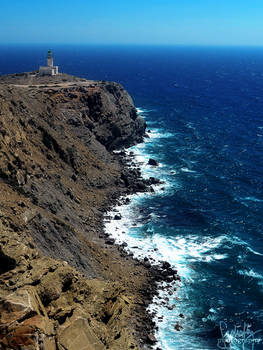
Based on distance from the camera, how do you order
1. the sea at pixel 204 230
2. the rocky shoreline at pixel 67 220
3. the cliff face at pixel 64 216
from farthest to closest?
the sea at pixel 204 230 < the rocky shoreline at pixel 67 220 < the cliff face at pixel 64 216

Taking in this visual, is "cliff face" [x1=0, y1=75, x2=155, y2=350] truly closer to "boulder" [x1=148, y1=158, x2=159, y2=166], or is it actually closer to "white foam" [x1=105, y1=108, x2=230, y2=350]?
"white foam" [x1=105, y1=108, x2=230, y2=350]

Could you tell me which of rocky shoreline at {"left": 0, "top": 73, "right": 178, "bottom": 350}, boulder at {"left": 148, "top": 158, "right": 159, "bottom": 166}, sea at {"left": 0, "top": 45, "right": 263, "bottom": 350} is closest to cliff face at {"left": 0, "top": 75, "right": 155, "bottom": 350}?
rocky shoreline at {"left": 0, "top": 73, "right": 178, "bottom": 350}

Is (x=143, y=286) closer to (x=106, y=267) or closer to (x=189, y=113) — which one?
(x=106, y=267)

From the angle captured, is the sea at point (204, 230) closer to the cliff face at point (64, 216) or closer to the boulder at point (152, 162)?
the boulder at point (152, 162)

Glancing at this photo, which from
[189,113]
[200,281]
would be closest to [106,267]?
[200,281]

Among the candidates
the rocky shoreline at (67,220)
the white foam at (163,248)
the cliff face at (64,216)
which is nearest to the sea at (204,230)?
the white foam at (163,248)
